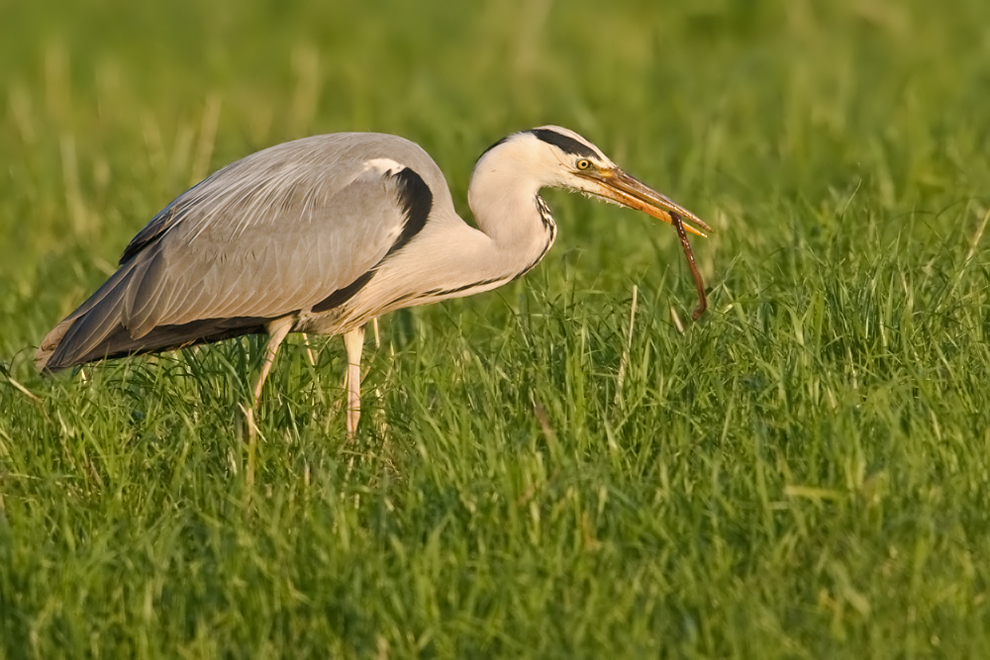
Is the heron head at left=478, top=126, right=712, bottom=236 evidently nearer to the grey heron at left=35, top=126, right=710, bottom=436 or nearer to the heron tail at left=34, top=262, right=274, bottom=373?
the grey heron at left=35, top=126, right=710, bottom=436

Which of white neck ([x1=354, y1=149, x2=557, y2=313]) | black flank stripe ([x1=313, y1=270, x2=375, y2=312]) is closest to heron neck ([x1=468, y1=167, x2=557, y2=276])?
white neck ([x1=354, y1=149, x2=557, y2=313])

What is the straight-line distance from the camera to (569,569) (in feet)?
13.0

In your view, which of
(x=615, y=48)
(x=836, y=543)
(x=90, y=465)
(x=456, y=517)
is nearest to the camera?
(x=836, y=543)

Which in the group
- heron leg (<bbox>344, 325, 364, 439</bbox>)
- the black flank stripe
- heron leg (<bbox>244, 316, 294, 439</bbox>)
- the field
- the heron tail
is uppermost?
the heron tail

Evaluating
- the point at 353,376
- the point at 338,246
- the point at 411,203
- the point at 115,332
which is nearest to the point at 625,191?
the point at 411,203

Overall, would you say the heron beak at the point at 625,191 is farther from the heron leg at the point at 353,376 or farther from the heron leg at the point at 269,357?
the heron leg at the point at 269,357

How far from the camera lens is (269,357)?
5.48 metres

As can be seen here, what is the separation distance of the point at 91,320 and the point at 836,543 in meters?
3.09

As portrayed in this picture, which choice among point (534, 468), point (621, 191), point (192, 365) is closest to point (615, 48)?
point (621, 191)

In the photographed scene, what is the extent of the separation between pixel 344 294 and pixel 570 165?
1.01 meters

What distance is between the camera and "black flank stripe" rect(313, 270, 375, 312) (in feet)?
18.5

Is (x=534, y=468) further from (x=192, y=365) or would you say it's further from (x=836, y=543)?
(x=192, y=365)

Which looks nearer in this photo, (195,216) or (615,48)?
(195,216)


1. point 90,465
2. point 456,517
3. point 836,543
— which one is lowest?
point 836,543
